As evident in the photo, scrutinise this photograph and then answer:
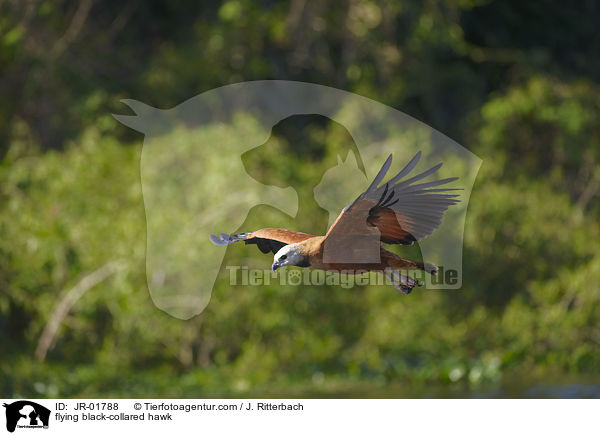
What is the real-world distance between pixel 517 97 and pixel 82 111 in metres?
5.08

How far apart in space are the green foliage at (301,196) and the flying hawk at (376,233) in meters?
4.17

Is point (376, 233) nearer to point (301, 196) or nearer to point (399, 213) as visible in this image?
point (399, 213)

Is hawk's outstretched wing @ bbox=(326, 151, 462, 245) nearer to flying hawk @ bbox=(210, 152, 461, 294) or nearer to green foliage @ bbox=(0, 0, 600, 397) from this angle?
flying hawk @ bbox=(210, 152, 461, 294)

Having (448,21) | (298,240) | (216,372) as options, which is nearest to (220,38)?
(448,21)

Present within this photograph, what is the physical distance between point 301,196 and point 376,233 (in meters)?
5.42

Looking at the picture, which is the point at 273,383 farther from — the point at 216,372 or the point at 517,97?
the point at 517,97

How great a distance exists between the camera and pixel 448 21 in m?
10.1

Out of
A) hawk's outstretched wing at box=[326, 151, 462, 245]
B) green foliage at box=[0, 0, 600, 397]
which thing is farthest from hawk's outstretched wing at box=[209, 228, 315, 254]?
green foliage at box=[0, 0, 600, 397]

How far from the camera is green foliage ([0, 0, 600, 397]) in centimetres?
744

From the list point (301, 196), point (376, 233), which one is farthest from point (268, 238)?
point (301, 196)

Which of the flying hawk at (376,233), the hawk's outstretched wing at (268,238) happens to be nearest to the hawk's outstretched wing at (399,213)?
the flying hawk at (376,233)

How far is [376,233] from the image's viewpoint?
9.30ft

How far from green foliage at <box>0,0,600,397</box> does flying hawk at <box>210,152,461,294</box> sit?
417cm

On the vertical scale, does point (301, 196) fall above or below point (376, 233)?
above
